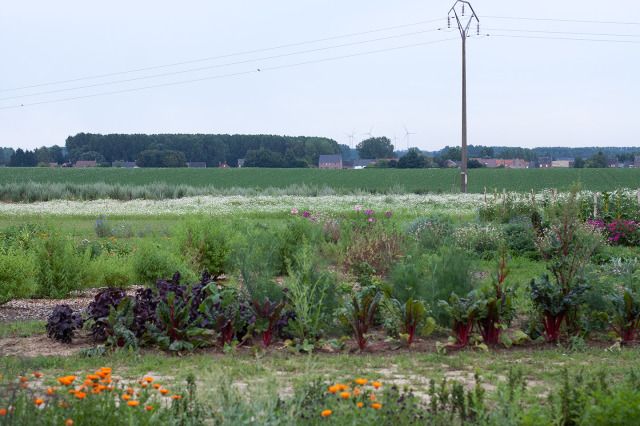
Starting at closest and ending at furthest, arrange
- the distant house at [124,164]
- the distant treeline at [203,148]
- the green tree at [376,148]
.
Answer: the distant house at [124,164] < the distant treeline at [203,148] < the green tree at [376,148]

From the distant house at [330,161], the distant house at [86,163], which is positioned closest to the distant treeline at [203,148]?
the distant house at [86,163]

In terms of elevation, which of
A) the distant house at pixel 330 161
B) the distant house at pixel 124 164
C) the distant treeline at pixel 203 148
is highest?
the distant treeline at pixel 203 148

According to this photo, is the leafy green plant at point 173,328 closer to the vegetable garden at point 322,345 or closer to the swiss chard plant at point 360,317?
the vegetable garden at point 322,345

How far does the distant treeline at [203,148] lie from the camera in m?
71.3

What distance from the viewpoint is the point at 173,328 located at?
4949 mm

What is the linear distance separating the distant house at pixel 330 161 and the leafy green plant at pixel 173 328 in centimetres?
7181

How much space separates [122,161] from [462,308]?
74.5m

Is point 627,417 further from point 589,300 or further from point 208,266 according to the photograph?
point 208,266

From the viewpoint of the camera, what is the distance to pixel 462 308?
16.3 feet

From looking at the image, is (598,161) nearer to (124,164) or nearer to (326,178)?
(326,178)

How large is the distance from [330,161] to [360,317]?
72652 mm

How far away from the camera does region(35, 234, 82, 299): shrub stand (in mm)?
7367

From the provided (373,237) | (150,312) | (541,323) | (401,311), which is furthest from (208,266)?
(541,323)

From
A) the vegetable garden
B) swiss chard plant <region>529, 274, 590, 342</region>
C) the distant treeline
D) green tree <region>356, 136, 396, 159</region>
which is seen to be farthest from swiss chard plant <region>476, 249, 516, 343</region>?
green tree <region>356, 136, 396, 159</region>
